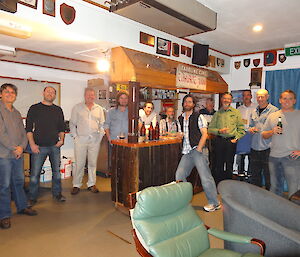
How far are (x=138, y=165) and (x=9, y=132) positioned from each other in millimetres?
1587

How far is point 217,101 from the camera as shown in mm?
5949

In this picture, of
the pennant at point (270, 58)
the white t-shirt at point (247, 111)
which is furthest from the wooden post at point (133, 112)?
the pennant at point (270, 58)

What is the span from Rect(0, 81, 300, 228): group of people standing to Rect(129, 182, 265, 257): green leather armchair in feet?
5.10

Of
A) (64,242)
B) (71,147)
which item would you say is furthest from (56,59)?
(64,242)

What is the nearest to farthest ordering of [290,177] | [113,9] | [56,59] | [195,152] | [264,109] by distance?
[113,9] → [290,177] → [195,152] → [264,109] → [56,59]

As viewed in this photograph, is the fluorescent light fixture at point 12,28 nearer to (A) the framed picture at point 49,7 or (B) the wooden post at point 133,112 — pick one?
(A) the framed picture at point 49,7

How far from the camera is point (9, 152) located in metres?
3.01

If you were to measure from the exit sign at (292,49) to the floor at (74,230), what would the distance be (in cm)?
317

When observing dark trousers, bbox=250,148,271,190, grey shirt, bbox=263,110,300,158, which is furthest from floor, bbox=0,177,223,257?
grey shirt, bbox=263,110,300,158

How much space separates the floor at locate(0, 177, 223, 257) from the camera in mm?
2537

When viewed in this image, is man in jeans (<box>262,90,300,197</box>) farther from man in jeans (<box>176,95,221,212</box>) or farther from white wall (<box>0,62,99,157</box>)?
white wall (<box>0,62,99,157</box>)

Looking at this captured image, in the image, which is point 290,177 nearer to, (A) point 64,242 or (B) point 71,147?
(A) point 64,242

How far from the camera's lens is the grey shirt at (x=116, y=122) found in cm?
428

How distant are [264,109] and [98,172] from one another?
346 cm
